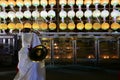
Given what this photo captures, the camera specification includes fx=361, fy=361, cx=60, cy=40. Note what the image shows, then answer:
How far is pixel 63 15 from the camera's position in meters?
14.5

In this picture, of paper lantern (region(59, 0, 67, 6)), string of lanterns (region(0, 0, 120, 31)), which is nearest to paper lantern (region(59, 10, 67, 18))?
string of lanterns (region(0, 0, 120, 31))

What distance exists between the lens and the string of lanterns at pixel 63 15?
1438 centimetres

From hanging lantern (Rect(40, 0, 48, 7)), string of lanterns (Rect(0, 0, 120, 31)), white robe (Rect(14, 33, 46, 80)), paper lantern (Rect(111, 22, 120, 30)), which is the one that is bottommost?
white robe (Rect(14, 33, 46, 80))

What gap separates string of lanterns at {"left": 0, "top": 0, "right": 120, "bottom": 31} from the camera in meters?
14.4

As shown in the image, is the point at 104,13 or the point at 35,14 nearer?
the point at 104,13

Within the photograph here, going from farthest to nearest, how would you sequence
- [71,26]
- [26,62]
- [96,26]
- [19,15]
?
[19,15], [71,26], [96,26], [26,62]

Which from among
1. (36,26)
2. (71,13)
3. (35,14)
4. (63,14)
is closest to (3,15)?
(35,14)

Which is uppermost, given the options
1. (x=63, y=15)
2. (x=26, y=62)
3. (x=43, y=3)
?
(x=43, y=3)

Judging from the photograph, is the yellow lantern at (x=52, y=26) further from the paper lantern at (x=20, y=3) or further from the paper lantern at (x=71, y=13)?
the paper lantern at (x=20, y=3)

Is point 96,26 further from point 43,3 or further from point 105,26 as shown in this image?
point 43,3

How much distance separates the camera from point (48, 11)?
580 inches

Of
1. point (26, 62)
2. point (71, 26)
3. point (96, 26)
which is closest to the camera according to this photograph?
point (26, 62)

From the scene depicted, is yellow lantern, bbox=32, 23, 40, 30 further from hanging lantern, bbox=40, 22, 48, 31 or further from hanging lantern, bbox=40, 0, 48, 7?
hanging lantern, bbox=40, 0, 48, 7

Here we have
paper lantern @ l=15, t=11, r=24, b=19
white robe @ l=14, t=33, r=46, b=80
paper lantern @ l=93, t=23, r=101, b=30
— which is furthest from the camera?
paper lantern @ l=15, t=11, r=24, b=19
